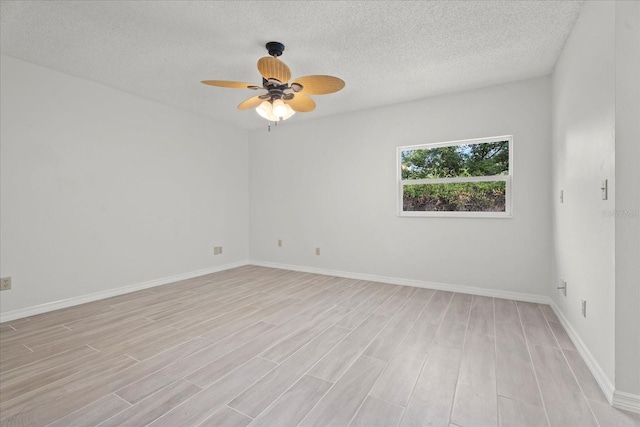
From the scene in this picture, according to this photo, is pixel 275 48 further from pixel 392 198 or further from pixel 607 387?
pixel 607 387

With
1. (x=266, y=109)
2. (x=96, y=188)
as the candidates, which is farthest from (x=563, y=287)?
(x=96, y=188)

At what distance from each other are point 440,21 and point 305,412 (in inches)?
111

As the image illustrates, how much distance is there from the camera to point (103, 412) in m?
1.50

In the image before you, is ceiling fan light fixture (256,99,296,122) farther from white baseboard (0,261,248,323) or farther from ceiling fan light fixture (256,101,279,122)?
white baseboard (0,261,248,323)

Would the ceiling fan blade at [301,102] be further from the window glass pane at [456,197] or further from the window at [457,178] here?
the window glass pane at [456,197]

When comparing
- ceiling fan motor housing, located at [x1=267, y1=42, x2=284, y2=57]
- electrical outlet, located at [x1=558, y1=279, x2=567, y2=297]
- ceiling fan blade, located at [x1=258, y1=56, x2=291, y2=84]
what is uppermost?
ceiling fan motor housing, located at [x1=267, y1=42, x2=284, y2=57]

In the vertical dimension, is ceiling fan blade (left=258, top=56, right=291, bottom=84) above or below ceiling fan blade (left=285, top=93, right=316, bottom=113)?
above

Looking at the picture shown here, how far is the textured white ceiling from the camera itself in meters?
2.13

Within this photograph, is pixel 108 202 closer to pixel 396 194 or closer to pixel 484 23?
pixel 396 194

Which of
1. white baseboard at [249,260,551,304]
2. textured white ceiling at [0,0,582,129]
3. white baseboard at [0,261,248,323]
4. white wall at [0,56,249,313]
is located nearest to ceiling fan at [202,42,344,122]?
textured white ceiling at [0,0,582,129]

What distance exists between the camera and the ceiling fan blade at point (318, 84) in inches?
93.0

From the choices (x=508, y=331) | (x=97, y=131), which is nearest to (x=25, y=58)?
(x=97, y=131)

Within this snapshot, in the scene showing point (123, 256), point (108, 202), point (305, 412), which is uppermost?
point (108, 202)

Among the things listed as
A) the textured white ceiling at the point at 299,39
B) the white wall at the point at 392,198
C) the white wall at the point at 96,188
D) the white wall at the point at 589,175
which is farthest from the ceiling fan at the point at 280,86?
the white wall at the point at 96,188
